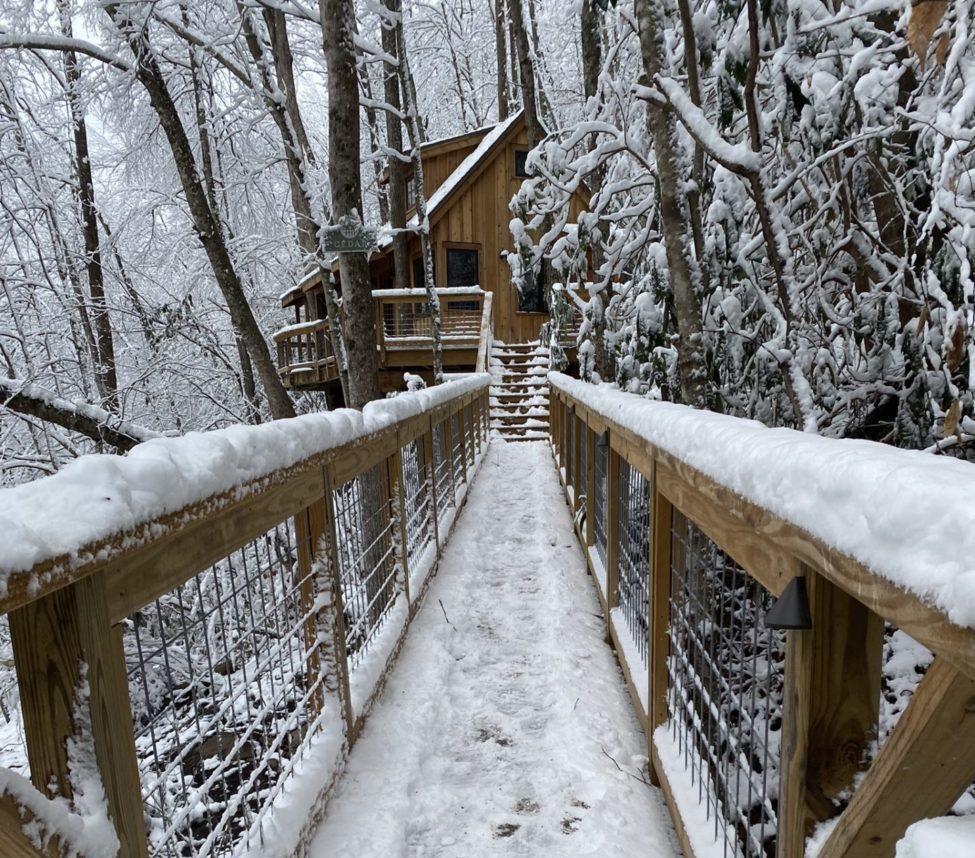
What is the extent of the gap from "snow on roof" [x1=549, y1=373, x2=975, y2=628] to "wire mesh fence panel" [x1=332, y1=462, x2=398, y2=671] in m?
1.54

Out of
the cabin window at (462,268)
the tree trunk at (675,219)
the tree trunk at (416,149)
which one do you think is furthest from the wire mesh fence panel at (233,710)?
the cabin window at (462,268)

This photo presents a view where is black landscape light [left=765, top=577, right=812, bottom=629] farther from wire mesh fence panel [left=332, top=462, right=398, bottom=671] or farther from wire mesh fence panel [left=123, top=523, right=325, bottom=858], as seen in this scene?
wire mesh fence panel [left=332, top=462, right=398, bottom=671]

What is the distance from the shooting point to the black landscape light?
958 millimetres

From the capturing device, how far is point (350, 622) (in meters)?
2.65

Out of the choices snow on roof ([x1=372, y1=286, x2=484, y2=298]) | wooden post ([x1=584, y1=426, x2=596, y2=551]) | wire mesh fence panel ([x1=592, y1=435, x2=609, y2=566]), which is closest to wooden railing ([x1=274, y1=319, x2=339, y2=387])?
snow on roof ([x1=372, y1=286, x2=484, y2=298])

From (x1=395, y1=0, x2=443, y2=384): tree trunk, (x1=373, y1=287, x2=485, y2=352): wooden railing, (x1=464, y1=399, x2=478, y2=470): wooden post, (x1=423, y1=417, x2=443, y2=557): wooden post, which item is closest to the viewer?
(x1=423, y1=417, x2=443, y2=557): wooden post

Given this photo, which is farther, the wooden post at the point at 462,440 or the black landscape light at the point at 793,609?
the wooden post at the point at 462,440

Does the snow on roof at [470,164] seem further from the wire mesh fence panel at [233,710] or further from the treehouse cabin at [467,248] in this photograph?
the wire mesh fence panel at [233,710]

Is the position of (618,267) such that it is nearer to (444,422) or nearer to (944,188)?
(444,422)

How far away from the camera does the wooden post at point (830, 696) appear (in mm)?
968

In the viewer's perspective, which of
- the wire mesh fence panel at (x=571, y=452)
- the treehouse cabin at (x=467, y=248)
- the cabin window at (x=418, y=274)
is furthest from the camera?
the cabin window at (x=418, y=274)

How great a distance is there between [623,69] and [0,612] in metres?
7.44

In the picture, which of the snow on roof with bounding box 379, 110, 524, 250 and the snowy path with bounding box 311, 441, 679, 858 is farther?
the snow on roof with bounding box 379, 110, 524, 250

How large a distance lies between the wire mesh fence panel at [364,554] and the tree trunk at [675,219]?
172cm
